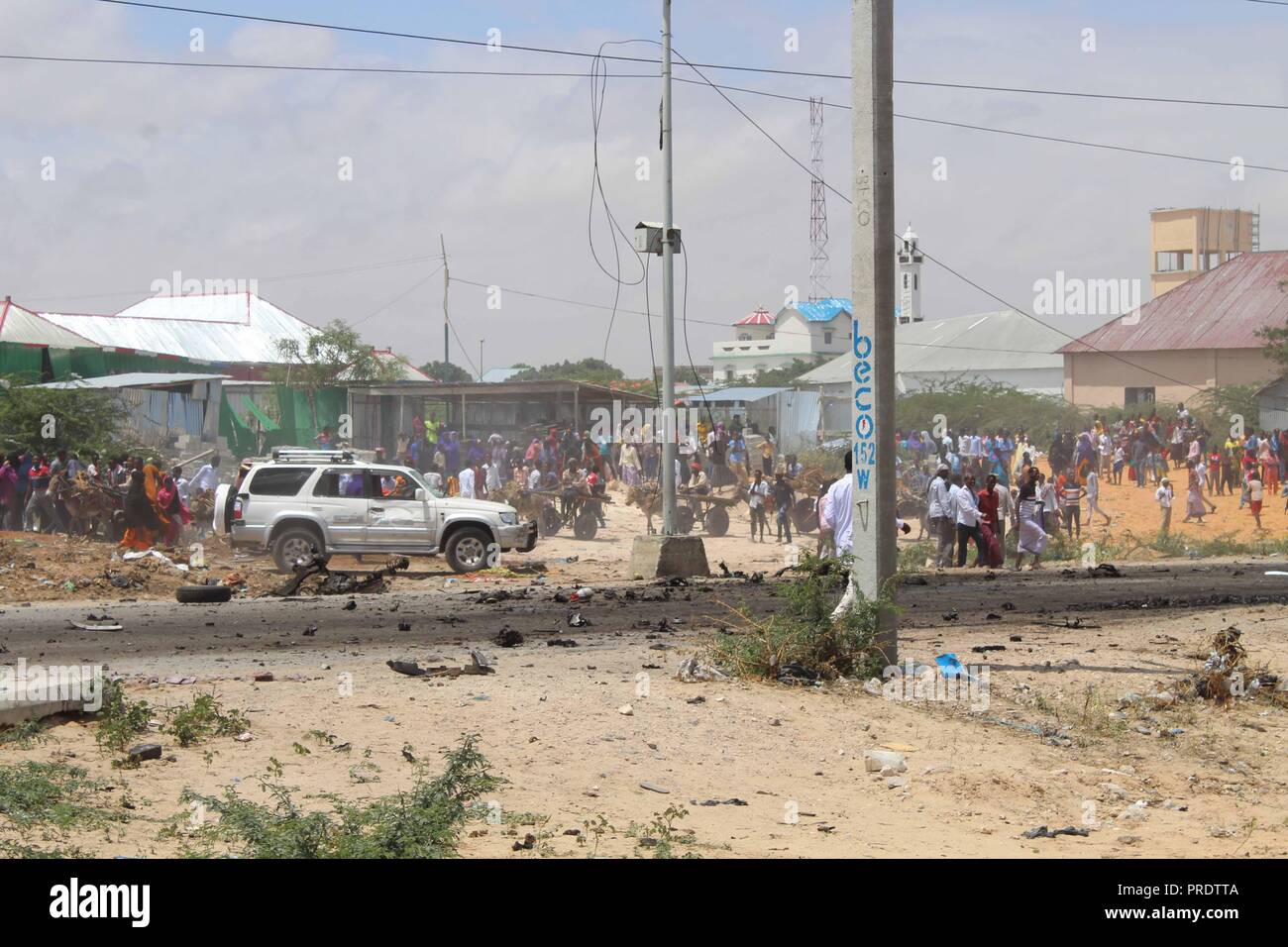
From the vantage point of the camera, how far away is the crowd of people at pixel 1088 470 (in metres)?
21.3

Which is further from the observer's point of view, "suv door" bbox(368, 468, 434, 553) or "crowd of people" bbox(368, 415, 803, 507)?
"crowd of people" bbox(368, 415, 803, 507)

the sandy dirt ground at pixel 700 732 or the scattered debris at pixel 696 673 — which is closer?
the sandy dirt ground at pixel 700 732

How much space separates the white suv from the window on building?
33516mm

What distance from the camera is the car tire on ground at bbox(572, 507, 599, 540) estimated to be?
27.8 meters

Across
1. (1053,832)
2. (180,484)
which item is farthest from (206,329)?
(1053,832)

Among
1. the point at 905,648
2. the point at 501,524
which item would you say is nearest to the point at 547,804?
the point at 905,648

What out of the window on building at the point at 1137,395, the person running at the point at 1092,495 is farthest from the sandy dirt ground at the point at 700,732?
the window on building at the point at 1137,395

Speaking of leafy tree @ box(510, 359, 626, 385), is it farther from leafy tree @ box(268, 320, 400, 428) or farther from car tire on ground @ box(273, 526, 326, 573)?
car tire on ground @ box(273, 526, 326, 573)

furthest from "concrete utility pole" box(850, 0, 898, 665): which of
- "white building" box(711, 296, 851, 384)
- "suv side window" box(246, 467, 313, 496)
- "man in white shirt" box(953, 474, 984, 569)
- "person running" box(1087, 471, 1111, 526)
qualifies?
→ "white building" box(711, 296, 851, 384)

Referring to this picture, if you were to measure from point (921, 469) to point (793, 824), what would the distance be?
2589cm

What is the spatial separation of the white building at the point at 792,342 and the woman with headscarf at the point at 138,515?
222 ft

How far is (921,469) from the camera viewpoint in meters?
31.9

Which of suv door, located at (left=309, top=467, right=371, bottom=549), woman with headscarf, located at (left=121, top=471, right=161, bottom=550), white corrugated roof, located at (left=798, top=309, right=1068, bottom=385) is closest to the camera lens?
suv door, located at (left=309, top=467, right=371, bottom=549)

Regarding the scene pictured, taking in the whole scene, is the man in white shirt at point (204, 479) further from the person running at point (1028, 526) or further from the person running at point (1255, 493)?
the person running at point (1255, 493)
